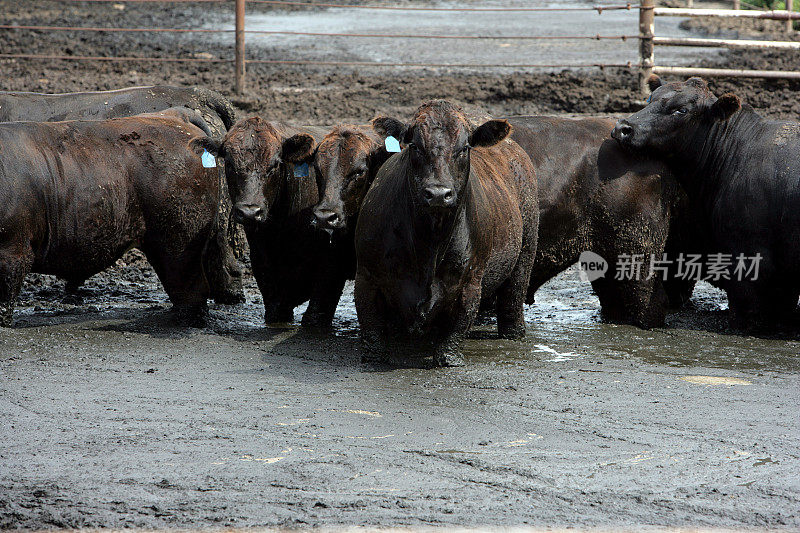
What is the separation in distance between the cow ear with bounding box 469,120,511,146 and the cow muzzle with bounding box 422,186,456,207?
593 millimetres

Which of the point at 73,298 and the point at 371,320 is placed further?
the point at 73,298

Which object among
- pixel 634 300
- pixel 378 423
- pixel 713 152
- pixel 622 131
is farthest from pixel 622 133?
pixel 378 423

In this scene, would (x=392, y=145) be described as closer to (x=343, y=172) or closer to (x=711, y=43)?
(x=343, y=172)

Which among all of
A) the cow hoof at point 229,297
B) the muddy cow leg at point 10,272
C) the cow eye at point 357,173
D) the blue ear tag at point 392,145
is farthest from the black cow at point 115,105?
the blue ear tag at point 392,145

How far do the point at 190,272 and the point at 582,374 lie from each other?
3.19 metres

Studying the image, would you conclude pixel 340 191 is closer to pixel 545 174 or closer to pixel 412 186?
pixel 412 186

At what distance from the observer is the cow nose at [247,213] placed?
730 cm

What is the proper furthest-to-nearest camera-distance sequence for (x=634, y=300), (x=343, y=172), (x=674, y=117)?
(x=674, y=117), (x=634, y=300), (x=343, y=172)

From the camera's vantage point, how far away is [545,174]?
8.13 metres

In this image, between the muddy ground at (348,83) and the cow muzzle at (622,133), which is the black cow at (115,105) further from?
the cow muzzle at (622,133)

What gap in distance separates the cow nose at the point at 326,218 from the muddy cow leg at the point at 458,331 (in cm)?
108

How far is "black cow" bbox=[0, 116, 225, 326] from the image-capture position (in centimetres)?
738

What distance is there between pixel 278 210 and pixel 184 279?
92 cm

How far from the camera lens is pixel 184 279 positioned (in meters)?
8.01
